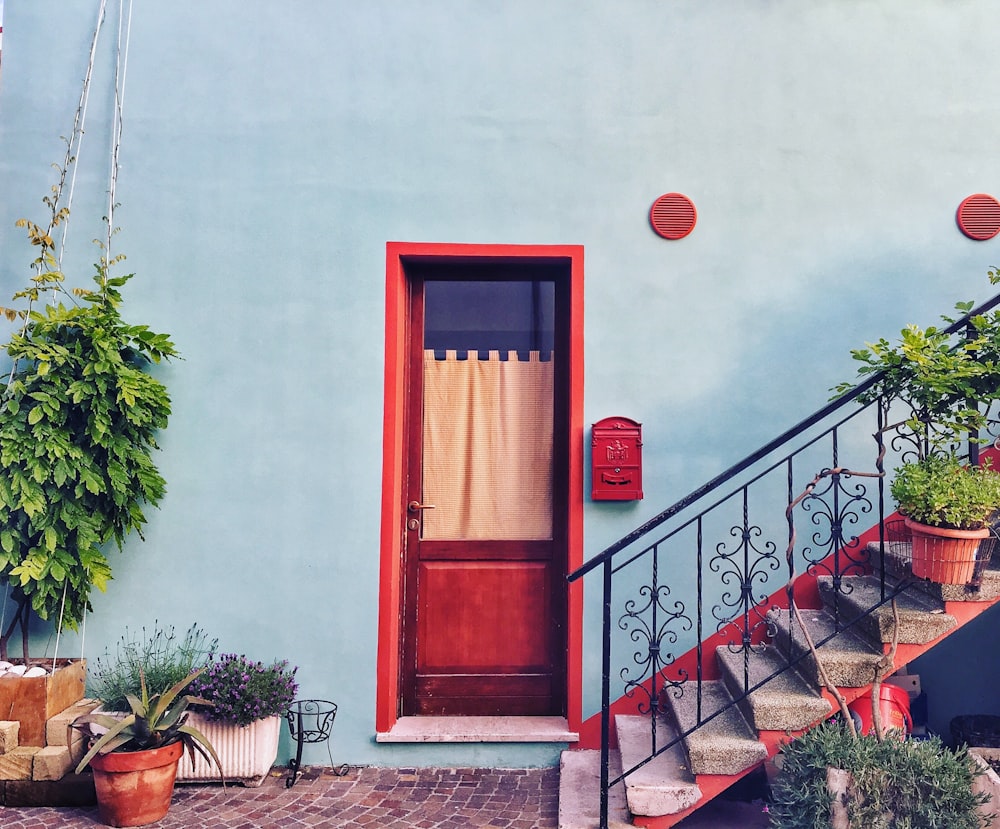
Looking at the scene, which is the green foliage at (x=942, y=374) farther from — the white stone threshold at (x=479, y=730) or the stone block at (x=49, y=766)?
the stone block at (x=49, y=766)

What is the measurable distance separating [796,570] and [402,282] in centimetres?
266

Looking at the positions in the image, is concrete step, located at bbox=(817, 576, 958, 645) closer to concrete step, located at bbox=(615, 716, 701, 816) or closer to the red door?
concrete step, located at bbox=(615, 716, 701, 816)

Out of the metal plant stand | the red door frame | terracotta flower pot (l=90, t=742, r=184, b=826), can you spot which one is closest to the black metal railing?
the red door frame

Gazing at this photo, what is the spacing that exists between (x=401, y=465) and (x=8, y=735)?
2254 mm

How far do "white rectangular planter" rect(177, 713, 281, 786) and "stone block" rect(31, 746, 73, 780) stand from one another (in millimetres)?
504

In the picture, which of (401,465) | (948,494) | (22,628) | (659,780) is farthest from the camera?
(401,465)

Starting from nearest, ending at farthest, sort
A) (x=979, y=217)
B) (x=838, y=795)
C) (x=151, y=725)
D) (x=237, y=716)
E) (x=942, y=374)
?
(x=838, y=795)
(x=942, y=374)
(x=151, y=725)
(x=237, y=716)
(x=979, y=217)

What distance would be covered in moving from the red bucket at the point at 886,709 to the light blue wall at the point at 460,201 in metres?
1.29

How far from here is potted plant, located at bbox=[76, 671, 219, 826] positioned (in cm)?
340

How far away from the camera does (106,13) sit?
436cm

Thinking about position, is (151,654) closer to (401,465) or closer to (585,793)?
(401,465)

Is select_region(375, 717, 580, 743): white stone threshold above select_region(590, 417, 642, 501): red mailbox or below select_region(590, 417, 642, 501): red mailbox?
below

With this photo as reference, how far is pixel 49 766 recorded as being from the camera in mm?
3643

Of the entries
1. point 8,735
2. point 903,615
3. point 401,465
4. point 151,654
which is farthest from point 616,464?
point 8,735
